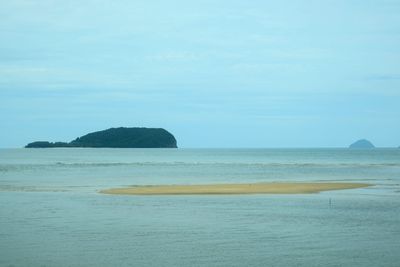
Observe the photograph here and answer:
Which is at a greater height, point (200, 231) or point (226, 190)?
point (226, 190)

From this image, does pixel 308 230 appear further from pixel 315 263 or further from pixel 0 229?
pixel 0 229

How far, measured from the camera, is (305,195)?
4244 cm

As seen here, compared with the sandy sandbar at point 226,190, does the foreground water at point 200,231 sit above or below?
below

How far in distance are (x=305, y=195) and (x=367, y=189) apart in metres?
7.73

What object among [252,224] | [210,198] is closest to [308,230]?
[252,224]

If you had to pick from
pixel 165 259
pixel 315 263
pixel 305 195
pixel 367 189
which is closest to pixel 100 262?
pixel 165 259

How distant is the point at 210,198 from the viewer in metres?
40.3

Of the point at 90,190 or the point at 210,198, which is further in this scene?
the point at 90,190

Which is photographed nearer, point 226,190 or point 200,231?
point 200,231

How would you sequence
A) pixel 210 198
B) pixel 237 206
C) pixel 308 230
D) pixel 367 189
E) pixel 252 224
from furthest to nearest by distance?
pixel 367 189 → pixel 210 198 → pixel 237 206 → pixel 252 224 → pixel 308 230

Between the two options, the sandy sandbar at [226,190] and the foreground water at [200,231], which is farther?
the sandy sandbar at [226,190]

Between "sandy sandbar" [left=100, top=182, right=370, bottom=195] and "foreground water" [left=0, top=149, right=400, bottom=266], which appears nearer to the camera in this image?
"foreground water" [left=0, top=149, right=400, bottom=266]

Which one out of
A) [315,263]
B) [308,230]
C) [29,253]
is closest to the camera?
[315,263]

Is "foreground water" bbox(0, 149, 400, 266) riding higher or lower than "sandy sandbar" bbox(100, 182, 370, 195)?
lower
